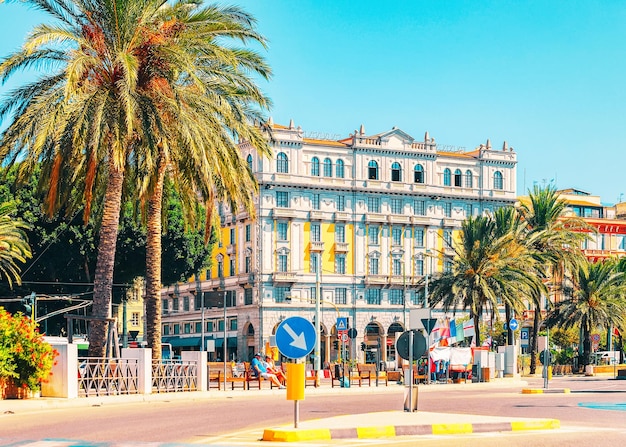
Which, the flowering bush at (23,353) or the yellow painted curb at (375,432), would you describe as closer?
the yellow painted curb at (375,432)

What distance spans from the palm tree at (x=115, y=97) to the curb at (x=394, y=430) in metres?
13.4

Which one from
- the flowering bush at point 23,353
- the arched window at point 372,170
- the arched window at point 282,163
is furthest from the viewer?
the arched window at point 372,170

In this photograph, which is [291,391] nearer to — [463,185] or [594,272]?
[594,272]

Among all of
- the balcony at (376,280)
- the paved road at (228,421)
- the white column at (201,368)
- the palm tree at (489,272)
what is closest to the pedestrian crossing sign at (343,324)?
the palm tree at (489,272)

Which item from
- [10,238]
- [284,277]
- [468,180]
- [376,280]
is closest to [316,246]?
[284,277]

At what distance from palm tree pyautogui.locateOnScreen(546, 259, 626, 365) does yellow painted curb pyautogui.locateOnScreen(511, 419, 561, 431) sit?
56852 mm

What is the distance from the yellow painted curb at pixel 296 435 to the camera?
50.0 feet

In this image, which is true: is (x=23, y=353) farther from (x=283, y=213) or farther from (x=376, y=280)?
(x=376, y=280)

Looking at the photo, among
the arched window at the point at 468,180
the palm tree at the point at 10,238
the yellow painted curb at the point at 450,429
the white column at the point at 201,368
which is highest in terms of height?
the arched window at the point at 468,180

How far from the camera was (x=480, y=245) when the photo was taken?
6019cm

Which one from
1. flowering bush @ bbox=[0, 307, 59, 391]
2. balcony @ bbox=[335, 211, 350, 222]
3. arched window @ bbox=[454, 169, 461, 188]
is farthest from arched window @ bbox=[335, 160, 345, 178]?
flowering bush @ bbox=[0, 307, 59, 391]

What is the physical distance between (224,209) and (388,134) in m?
17.2

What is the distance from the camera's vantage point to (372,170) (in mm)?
104750

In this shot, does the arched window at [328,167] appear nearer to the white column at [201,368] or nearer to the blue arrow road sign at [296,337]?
the white column at [201,368]
